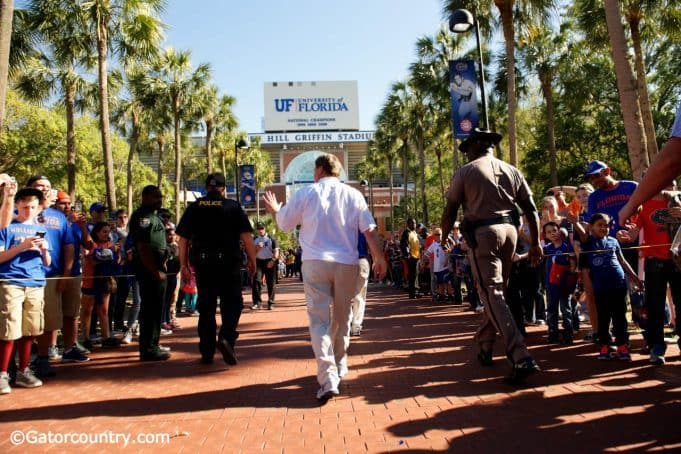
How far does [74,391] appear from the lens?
4941 millimetres

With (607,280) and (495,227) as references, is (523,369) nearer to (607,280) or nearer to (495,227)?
(495,227)

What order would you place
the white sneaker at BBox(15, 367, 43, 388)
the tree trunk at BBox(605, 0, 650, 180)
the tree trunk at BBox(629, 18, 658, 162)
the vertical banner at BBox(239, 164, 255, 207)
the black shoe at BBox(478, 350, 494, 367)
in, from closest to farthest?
the white sneaker at BBox(15, 367, 43, 388) → the black shoe at BBox(478, 350, 494, 367) → the tree trunk at BBox(605, 0, 650, 180) → the tree trunk at BBox(629, 18, 658, 162) → the vertical banner at BBox(239, 164, 255, 207)

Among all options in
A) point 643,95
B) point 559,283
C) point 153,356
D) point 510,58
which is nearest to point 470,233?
point 559,283

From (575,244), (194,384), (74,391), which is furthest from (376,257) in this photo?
(74,391)

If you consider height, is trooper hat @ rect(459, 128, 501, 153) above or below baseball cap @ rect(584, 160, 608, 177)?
above

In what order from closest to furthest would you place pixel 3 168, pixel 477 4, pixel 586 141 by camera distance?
1. pixel 477 4
2. pixel 3 168
3. pixel 586 141

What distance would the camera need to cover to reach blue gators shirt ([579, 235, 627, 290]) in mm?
5301

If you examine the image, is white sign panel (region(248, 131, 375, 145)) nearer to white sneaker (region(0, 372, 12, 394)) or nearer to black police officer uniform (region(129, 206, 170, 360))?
black police officer uniform (region(129, 206, 170, 360))

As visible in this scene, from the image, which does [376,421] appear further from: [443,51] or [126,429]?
[443,51]

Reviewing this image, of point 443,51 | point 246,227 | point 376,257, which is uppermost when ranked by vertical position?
point 443,51

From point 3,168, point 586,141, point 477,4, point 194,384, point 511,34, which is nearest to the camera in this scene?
point 194,384

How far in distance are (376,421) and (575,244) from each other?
340cm

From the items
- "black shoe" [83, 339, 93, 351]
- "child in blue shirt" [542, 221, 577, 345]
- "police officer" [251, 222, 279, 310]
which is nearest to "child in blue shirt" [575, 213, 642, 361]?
"child in blue shirt" [542, 221, 577, 345]

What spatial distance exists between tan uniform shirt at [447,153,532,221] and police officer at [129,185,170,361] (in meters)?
3.58
